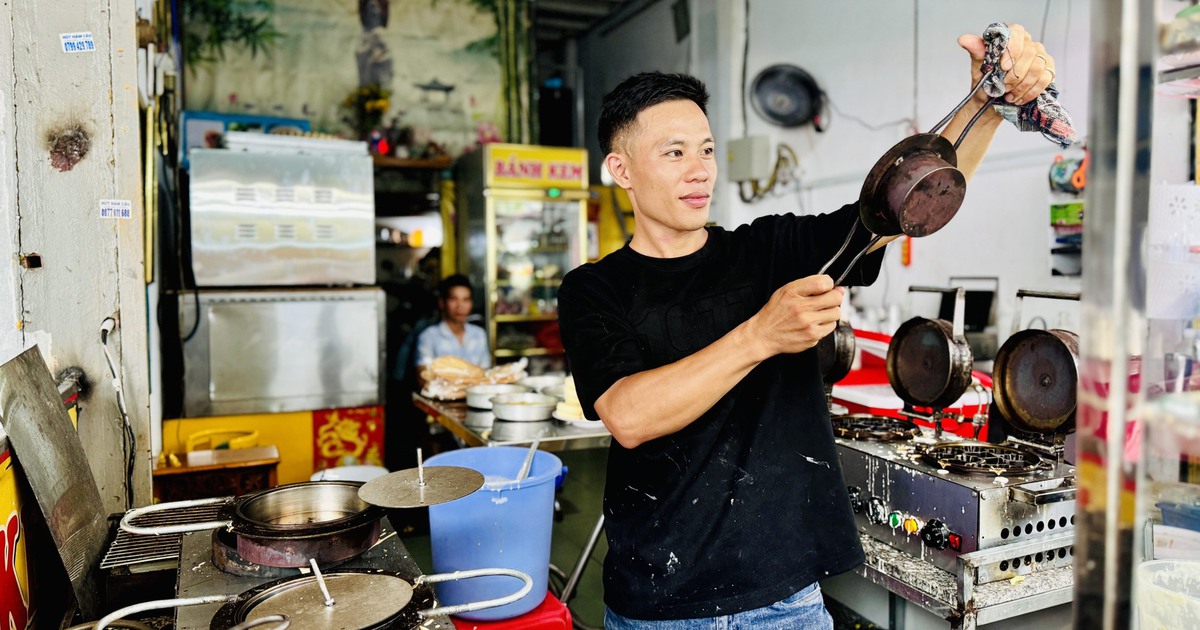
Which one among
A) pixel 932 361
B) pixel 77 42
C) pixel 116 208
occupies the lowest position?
pixel 932 361

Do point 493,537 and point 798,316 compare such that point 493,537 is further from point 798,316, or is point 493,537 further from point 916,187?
point 916,187

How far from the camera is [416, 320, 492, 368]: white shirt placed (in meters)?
5.75

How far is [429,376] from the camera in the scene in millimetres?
4250

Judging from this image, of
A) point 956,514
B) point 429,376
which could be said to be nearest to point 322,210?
point 429,376

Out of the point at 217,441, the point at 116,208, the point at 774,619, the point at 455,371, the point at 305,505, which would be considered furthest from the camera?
the point at 217,441

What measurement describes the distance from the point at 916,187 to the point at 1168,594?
0.79 meters

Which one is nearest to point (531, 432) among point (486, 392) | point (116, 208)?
point (486, 392)

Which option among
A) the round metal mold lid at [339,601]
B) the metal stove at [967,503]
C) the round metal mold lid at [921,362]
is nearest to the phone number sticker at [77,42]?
the round metal mold lid at [339,601]

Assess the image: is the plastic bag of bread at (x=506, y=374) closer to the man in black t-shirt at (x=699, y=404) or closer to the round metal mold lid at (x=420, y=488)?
the round metal mold lid at (x=420, y=488)

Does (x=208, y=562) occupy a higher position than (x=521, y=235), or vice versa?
(x=521, y=235)

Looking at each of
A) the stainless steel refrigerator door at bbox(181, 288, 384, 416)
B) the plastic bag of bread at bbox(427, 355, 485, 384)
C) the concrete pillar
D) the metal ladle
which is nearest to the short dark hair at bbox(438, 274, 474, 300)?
the stainless steel refrigerator door at bbox(181, 288, 384, 416)

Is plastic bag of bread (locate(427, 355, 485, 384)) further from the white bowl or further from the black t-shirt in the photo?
the black t-shirt

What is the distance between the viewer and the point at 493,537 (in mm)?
2215

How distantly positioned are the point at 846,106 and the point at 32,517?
5.39 meters
